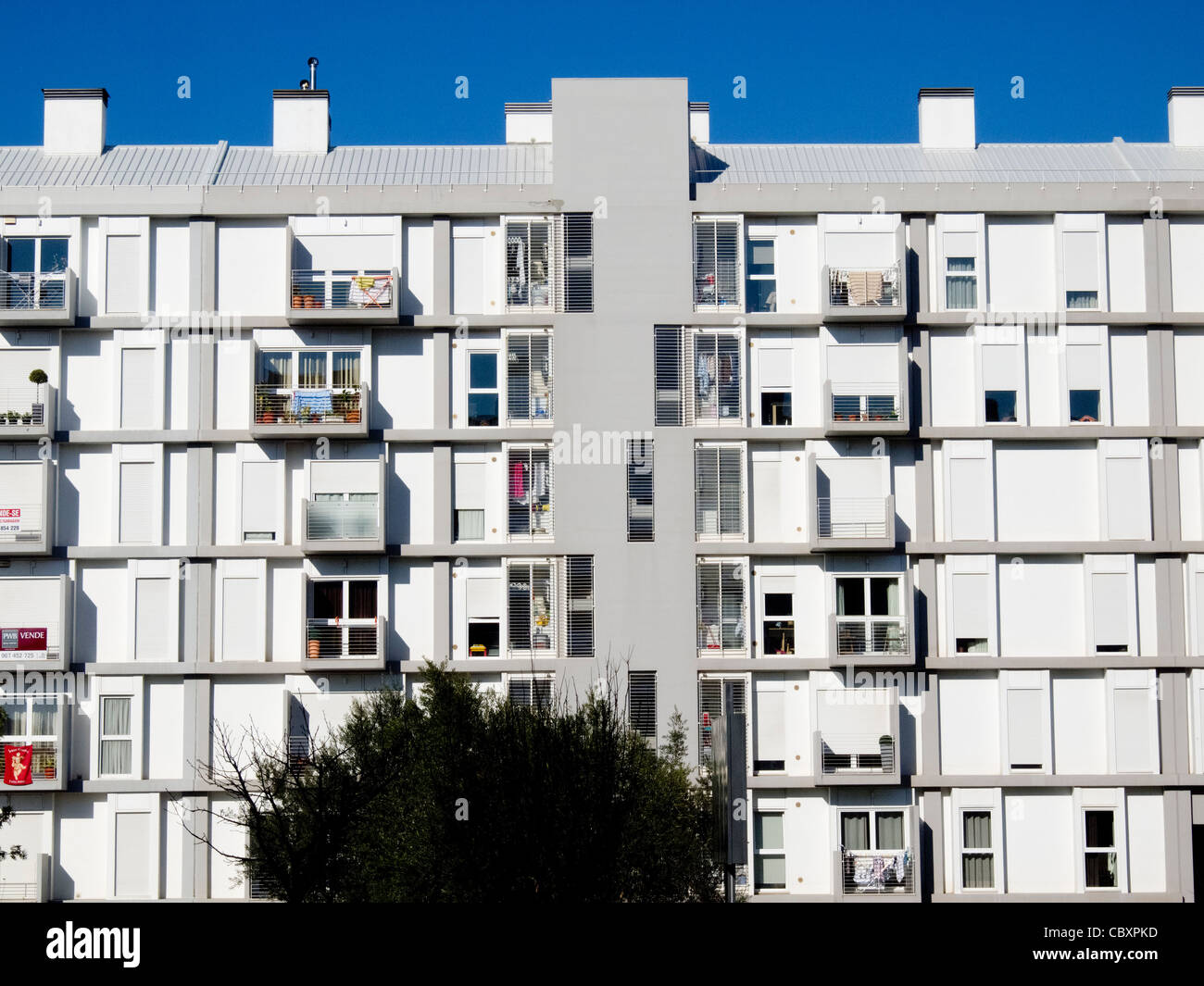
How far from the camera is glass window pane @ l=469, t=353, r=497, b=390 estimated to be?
1596 inches

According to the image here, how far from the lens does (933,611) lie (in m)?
39.7

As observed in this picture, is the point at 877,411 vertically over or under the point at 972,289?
under

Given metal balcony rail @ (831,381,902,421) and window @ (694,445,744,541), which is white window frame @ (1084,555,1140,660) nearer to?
metal balcony rail @ (831,381,902,421)

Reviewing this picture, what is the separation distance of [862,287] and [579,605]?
12009 mm

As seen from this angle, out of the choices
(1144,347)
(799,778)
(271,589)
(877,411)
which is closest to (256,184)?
(271,589)

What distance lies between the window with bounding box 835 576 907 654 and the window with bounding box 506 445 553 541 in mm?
8411

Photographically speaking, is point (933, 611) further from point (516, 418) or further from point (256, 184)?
point (256, 184)

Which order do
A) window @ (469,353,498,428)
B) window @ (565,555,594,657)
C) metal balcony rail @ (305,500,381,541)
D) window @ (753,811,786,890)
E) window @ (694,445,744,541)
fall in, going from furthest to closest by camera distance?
window @ (469,353,498,428)
window @ (694,445,744,541)
window @ (565,555,594,657)
metal balcony rail @ (305,500,381,541)
window @ (753,811,786,890)

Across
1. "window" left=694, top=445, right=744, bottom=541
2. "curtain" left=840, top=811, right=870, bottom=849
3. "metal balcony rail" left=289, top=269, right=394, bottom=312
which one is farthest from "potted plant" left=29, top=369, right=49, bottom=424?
"curtain" left=840, top=811, right=870, bottom=849

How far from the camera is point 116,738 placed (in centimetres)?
3862

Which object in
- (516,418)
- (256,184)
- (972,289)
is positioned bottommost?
(516,418)

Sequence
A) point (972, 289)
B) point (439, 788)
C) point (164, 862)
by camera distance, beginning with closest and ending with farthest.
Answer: point (439, 788) → point (164, 862) → point (972, 289)

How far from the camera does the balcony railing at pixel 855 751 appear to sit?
38.3 metres

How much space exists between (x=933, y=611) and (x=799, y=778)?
6080 mm
